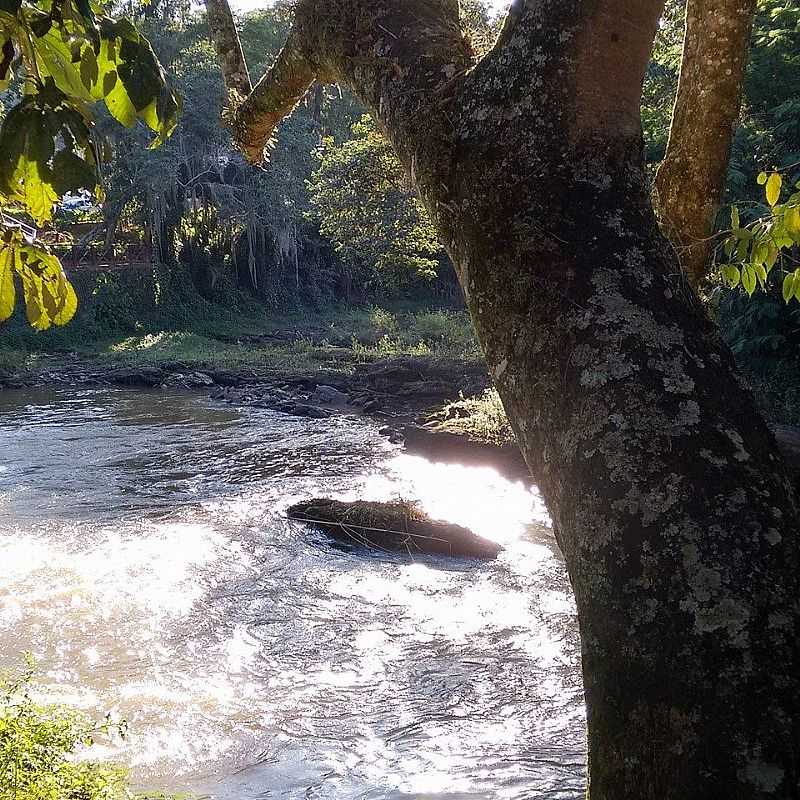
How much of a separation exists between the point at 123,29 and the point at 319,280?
3173cm

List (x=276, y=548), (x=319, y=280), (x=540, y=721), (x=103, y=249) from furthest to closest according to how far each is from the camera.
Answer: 1. (x=319, y=280)
2. (x=103, y=249)
3. (x=276, y=548)
4. (x=540, y=721)

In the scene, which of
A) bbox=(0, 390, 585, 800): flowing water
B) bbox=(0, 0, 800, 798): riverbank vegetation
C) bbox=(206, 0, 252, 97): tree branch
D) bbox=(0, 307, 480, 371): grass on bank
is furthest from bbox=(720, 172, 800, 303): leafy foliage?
bbox=(0, 307, 480, 371): grass on bank

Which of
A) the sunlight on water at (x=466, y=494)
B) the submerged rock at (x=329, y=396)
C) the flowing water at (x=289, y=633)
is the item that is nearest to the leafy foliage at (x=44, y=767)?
the flowing water at (x=289, y=633)

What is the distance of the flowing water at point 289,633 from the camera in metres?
5.04

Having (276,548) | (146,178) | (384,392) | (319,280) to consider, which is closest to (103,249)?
(146,178)

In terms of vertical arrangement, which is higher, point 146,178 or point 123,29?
point 146,178

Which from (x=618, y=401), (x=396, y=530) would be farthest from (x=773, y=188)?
(x=396, y=530)

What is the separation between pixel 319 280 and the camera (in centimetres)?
3247

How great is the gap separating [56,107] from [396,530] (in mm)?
8064

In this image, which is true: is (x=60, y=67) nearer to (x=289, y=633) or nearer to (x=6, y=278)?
(x=6, y=278)

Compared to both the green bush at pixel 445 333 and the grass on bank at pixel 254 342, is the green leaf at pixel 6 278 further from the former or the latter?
the green bush at pixel 445 333

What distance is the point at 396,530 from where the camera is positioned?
8.91 m

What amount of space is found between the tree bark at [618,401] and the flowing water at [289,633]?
4.06 m

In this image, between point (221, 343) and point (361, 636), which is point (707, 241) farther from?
point (221, 343)
